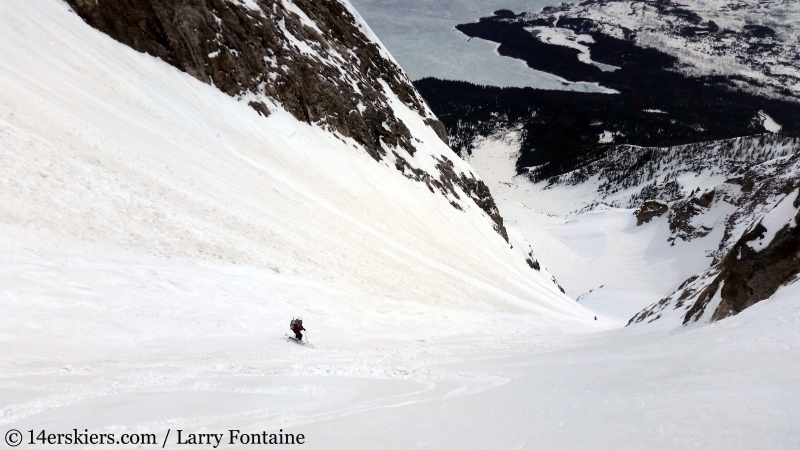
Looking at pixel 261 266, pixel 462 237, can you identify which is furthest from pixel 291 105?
pixel 261 266

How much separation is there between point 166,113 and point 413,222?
16.9 meters

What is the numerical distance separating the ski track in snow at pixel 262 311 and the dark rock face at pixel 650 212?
209 ft

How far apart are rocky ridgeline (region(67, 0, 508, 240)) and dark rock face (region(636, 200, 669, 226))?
47.8 metres

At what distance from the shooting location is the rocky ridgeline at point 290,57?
31625mm

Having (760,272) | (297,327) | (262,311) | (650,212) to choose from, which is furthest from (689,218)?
(297,327)

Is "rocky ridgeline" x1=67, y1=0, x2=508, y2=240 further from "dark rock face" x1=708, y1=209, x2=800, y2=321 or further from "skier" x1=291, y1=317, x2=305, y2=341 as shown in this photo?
"dark rock face" x1=708, y1=209, x2=800, y2=321

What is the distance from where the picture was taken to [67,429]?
19.5ft

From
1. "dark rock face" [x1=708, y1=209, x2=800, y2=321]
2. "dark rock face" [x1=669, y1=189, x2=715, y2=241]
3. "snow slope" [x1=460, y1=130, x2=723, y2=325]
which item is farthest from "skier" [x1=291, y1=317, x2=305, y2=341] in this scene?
"dark rock face" [x1=669, y1=189, x2=715, y2=241]

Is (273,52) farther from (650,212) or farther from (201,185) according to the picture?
(650,212)

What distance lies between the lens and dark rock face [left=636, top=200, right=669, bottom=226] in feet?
292

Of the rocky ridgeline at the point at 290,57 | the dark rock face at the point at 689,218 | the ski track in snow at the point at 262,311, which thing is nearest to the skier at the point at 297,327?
the ski track in snow at the point at 262,311

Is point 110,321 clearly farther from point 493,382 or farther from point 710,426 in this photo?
point 710,426

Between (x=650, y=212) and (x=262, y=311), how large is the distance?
8922 centimetres

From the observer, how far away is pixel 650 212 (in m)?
89.5
